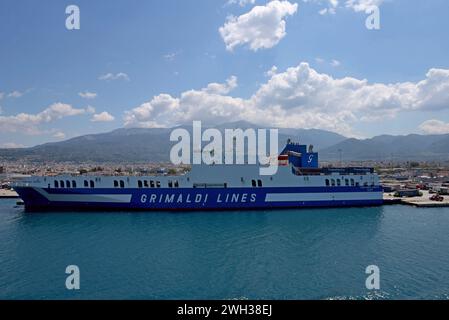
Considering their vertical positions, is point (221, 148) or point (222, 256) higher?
point (221, 148)

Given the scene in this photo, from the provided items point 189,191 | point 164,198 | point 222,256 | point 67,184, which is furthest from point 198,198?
point 222,256

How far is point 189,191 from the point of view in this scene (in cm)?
2552

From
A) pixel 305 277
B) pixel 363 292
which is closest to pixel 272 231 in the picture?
pixel 305 277

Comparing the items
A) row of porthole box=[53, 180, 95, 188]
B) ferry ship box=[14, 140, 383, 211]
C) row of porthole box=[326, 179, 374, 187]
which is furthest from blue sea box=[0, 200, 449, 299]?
row of porthole box=[326, 179, 374, 187]

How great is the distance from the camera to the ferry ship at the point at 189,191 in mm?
25203

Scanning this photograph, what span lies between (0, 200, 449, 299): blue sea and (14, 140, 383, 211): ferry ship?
5.34 feet

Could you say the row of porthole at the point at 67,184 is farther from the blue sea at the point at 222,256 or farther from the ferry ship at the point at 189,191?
the blue sea at the point at 222,256

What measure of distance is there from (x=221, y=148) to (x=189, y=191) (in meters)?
4.21

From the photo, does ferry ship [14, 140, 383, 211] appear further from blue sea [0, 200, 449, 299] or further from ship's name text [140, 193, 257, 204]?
blue sea [0, 200, 449, 299]

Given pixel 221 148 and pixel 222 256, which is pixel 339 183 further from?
pixel 222 256

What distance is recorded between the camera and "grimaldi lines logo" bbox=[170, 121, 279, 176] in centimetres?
2062

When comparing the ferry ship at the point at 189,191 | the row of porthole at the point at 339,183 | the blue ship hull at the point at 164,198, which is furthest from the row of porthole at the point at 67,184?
the row of porthole at the point at 339,183

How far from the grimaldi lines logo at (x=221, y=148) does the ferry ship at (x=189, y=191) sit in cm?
75
